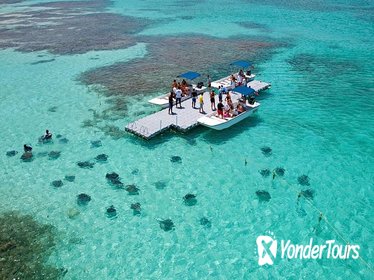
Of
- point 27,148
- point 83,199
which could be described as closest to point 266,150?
point 83,199

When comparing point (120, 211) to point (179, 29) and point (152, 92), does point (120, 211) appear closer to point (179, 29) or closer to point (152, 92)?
point (152, 92)

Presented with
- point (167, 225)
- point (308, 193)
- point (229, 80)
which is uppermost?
point (229, 80)

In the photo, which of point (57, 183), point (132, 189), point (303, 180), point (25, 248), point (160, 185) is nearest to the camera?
point (25, 248)

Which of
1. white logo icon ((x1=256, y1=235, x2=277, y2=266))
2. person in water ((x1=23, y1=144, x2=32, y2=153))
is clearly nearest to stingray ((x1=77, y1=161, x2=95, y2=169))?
person in water ((x1=23, y1=144, x2=32, y2=153))

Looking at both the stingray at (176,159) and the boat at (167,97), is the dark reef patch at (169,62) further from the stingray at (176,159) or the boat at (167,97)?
the stingray at (176,159)

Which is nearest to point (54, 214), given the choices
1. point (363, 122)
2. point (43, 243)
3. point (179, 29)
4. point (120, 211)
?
point (43, 243)

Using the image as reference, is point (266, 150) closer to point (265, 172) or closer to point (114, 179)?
point (265, 172)
